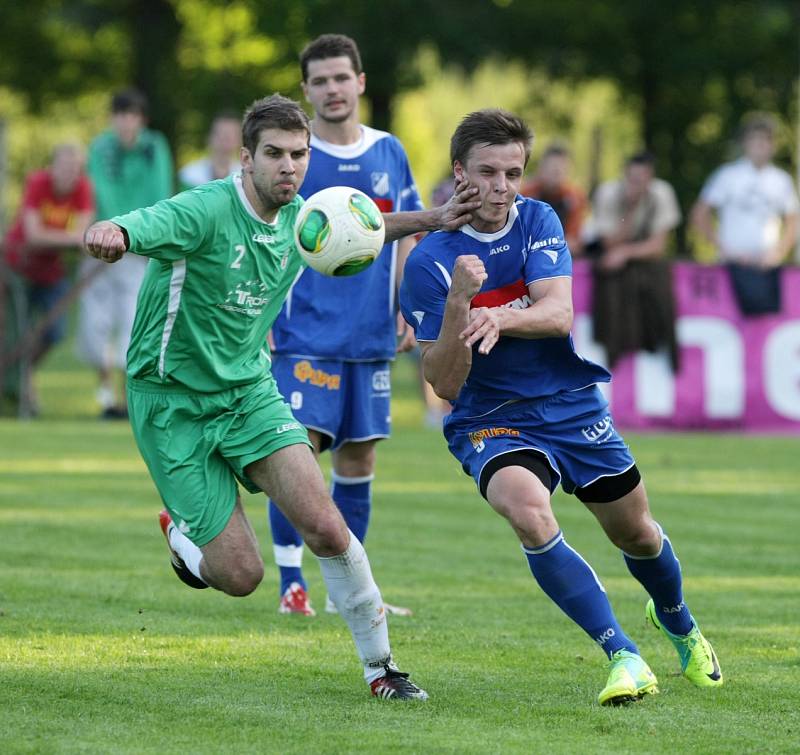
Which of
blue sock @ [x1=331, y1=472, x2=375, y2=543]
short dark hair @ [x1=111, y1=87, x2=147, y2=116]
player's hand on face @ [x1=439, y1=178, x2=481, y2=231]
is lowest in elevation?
blue sock @ [x1=331, y1=472, x2=375, y2=543]

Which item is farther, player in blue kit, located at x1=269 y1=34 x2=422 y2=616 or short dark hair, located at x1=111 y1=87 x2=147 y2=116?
short dark hair, located at x1=111 y1=87 x2=147 y2=116

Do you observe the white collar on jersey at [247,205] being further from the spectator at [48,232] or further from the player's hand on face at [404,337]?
the spectator at [48,232]

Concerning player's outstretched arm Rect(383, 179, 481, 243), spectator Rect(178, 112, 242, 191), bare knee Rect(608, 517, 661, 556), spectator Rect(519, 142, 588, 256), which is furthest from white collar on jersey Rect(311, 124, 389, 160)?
spectator Rect(519, 142, 588, 256)

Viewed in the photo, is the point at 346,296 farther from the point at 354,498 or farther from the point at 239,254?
the point at 239,254

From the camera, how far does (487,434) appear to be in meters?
6.22

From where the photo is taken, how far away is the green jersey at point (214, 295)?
6.38 m

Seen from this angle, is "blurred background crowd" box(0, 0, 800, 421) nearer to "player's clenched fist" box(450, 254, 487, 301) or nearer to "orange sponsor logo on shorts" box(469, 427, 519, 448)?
"orange sponsor logo on shorts" box(469, 427, 519, 448)

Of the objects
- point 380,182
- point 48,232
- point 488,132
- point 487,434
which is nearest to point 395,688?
point 487,434

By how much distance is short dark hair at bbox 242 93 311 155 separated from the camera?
249 inches

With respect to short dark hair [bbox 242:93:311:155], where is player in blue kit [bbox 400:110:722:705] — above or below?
below

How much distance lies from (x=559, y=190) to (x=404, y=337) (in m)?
8.42

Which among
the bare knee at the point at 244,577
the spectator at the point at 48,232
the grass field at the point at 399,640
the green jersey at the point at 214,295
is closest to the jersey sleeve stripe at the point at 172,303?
the green jersey at the point at 214,295

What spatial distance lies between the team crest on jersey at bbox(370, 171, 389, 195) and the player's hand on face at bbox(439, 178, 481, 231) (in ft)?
6.33

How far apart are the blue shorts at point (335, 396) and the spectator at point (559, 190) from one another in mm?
7984
